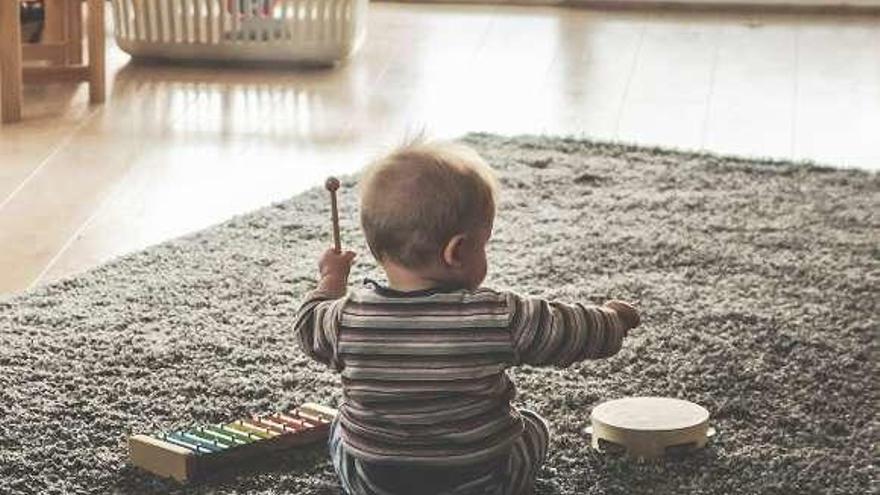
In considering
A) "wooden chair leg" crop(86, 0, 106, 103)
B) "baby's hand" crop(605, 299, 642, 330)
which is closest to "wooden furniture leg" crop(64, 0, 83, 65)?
"wooden chair leg" crop(86, 0, 106, 103)

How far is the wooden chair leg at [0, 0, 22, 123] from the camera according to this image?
341 centimetres

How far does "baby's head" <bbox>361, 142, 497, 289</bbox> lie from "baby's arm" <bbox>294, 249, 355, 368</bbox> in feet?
0.29

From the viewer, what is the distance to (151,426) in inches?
75.1

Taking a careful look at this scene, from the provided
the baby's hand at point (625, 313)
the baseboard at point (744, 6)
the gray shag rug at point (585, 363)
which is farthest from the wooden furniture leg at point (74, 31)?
the baby's hand at point (625, 313)

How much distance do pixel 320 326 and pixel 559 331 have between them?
0.77 feet

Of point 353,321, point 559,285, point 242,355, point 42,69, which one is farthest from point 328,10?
point 353,321

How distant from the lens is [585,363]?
2.10m

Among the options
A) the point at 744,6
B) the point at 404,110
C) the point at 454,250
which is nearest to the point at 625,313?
the point at 454,250

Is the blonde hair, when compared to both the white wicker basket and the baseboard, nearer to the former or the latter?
the white wicker basket

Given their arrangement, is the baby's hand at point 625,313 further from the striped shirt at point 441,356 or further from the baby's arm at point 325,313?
the baby's arm at point 325,313

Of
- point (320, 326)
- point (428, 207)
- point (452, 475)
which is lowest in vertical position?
point (452, 475)

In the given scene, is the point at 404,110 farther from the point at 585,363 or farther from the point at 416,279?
the point at 416,279

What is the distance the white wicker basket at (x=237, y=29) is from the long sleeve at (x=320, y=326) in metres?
2.28

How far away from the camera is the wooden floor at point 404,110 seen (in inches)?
113
